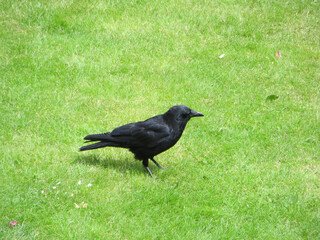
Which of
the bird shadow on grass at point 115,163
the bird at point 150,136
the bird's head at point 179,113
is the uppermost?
the bird's head at point 179,113

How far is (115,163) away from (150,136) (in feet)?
2.34

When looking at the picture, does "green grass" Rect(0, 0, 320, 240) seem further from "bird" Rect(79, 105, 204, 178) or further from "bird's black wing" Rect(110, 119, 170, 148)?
"bird's black wing" Rect(110, 119, 170, 148)

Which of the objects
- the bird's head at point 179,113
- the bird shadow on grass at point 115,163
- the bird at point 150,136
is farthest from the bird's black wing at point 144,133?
the bird shadow on grass at point 115,163

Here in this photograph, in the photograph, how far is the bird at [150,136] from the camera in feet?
18.9

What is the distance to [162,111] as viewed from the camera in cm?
745

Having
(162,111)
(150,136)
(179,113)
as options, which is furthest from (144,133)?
(162,111)

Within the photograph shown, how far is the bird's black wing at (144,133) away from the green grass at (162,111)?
0.44 m

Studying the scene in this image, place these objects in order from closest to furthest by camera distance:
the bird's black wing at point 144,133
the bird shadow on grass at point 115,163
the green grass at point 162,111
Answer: the green grass at point 162,111 < the bird's black wing at point 144,133 < the bird shadow on grass at point 115,163

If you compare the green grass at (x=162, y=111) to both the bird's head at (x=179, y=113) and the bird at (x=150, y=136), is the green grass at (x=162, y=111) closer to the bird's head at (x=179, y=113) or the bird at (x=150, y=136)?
the bird at (x=150, y=136)

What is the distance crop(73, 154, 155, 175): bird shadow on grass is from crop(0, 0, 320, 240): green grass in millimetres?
26

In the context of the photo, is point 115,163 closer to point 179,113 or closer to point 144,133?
point 144,133

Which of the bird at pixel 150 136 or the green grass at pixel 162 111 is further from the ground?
the bird at pixel 150 136

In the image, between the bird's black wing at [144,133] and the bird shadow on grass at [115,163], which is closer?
the bird's black wing at [144,133]

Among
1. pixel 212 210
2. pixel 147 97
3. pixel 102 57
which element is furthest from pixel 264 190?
pixel 102 57
